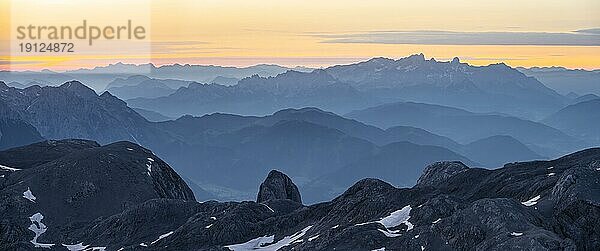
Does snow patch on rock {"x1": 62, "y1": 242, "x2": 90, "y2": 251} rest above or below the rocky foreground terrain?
below

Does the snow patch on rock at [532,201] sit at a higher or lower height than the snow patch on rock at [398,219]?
higher

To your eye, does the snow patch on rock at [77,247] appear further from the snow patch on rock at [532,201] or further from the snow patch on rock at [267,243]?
the snow patch on rock at [532,201]

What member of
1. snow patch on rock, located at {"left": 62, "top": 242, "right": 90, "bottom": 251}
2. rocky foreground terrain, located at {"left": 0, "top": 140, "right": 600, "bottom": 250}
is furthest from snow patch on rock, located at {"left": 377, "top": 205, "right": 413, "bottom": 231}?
snow patch on rock, located at {"left": 62, "top": 242, "right": 90, "bottom": 251}

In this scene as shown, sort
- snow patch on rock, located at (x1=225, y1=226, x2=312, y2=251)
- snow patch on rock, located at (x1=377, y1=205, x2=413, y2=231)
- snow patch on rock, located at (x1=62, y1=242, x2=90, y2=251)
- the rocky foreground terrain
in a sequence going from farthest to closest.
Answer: snow patch on rock, located at (x1=62, y1=242, x2=90, y2=251)
snow patch on rock, located at (x1=225, y1=226, x2=312, y2=251)
snow patch on rock, located at (x1=377, y1=205, x2=413, y2=231)
the rocky foreground terrain

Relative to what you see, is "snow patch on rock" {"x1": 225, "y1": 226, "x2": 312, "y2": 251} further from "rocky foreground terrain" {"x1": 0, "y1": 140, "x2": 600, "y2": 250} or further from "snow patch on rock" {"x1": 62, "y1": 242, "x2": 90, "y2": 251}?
"snow patch on rock" {"x1": 62, "y1": 242, "x2": 90, "y2": 251}

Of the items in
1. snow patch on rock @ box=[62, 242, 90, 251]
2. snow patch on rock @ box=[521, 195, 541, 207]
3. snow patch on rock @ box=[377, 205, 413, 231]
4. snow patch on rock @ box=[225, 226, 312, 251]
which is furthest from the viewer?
snow patch on rock @ box=[62, 242, 90, 251]

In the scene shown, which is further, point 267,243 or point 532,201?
point 267,243

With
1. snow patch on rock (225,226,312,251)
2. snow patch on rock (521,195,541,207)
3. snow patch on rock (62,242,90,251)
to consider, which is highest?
snow patch on rock (521,195,541,207)

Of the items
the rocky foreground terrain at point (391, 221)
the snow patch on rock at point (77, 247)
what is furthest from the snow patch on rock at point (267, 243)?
the snow patch on rock at point (77, 247)

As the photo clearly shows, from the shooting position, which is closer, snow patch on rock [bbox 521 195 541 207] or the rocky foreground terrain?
the rocky foreground terrain

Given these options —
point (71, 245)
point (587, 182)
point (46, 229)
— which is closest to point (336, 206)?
point (587, 182)

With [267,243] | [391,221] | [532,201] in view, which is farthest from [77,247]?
[532,201]

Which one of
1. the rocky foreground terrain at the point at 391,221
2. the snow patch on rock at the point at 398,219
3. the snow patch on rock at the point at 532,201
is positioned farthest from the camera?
the snow patch on rock at the point at 398,219

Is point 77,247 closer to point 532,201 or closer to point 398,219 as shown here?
point 398,219
